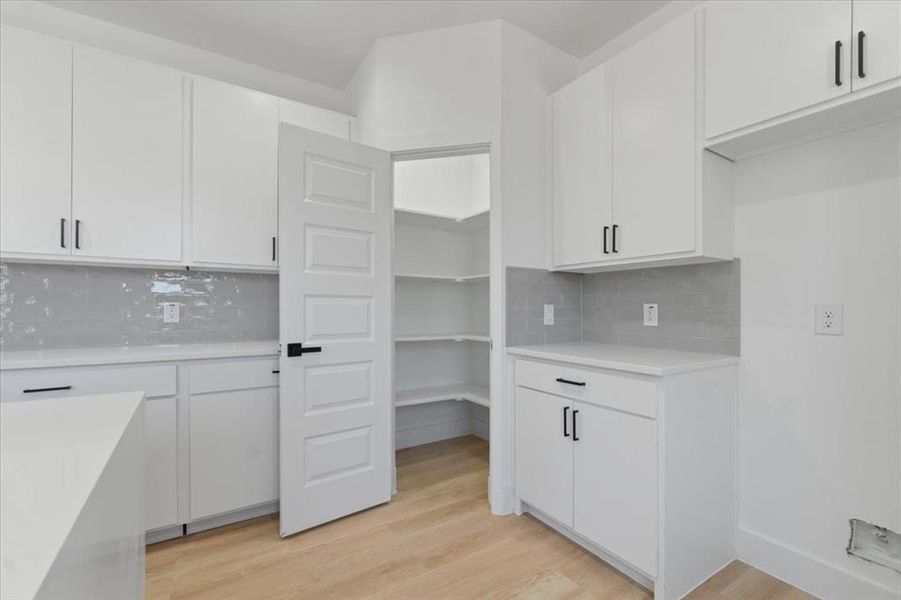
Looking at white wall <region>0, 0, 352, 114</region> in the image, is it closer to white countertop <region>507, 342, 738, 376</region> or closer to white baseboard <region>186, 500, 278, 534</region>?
white countertop <region>507, 342, 738, 376</region>

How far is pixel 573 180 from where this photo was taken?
7.65 feet

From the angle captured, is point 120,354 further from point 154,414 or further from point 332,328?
point 332,328

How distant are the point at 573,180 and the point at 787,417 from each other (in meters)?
1.55

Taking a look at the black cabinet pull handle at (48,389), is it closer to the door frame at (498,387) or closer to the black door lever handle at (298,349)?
the black door lever handle at (298,349)

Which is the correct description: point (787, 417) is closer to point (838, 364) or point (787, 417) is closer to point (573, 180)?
point (838, 364)

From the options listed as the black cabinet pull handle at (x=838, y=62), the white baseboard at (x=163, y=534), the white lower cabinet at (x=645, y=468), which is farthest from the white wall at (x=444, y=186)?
the white baseboard at (x=163, y=534)

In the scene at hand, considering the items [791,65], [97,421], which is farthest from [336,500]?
[791,65]

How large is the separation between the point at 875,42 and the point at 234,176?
2883mm

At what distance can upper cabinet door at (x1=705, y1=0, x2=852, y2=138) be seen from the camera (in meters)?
1.38

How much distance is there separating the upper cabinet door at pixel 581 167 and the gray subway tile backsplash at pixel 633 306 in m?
0.31

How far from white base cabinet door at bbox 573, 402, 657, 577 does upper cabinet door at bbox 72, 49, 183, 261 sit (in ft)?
7.86

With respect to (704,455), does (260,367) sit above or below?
above

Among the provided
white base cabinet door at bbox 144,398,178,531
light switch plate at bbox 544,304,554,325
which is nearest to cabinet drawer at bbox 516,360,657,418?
light switch plate at bbox 544,304,554,325

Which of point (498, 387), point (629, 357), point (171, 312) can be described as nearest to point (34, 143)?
point (171, 312)
